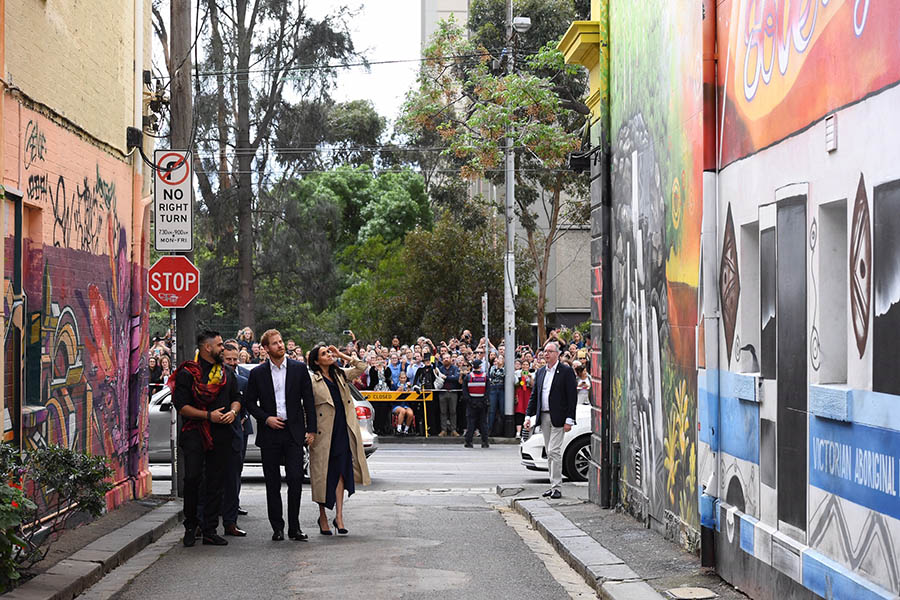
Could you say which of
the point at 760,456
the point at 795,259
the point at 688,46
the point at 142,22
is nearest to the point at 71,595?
the point at 760,456

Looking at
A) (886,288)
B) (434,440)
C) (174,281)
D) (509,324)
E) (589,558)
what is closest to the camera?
(886,288)

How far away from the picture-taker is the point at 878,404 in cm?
610

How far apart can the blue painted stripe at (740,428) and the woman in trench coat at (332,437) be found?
4.29 m

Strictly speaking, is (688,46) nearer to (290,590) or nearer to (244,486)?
(290,590)

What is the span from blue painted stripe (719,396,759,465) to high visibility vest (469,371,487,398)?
14772 millimetres

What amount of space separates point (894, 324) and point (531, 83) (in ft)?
65.0

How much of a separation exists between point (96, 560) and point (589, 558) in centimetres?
400

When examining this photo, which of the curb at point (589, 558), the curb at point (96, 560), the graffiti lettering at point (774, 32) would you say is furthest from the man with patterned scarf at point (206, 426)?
the graffiti lettering at point (774, 32)

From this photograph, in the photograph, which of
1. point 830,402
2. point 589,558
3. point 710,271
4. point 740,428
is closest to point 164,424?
point 589,558

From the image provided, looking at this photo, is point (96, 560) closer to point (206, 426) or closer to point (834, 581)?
point (206, 426)

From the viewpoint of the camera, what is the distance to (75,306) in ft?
40.1

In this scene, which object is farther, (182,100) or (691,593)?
(182,100)

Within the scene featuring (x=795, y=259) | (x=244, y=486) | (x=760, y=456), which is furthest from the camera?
(x=244, y=486)

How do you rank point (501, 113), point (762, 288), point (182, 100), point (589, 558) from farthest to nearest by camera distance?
point (501, 113) → point (182, 100) → point (589, 558) → point (762, 288)
